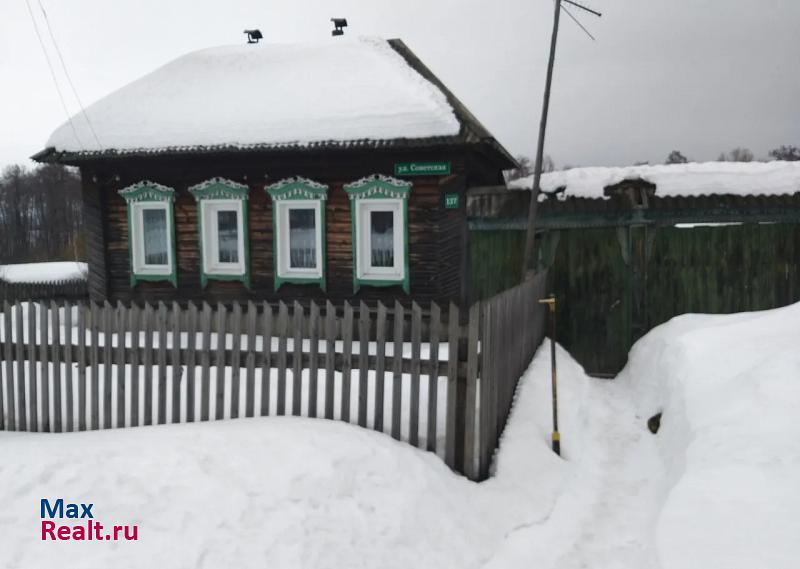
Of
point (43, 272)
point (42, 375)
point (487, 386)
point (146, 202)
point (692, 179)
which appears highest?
point (692, 179)

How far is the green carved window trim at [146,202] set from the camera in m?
11.4

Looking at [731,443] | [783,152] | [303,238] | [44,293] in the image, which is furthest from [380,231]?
[783,152]

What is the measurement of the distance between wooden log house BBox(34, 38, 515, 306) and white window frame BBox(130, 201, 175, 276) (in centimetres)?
2

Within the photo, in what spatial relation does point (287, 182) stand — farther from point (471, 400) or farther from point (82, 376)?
point (471, 400)

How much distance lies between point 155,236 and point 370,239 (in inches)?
177

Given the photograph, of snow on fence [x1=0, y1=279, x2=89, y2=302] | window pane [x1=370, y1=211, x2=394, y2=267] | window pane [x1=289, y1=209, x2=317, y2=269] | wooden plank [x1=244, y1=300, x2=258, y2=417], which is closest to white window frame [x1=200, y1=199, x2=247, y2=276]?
window pane [x1=289, y1=209, x2=317, y2=269]

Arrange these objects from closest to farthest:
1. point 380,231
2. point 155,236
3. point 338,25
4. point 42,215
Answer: point 380,231, point 155,236, point 338,25, point 42,215

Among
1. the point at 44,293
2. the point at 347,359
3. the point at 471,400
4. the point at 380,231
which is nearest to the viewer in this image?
the point at 471,400

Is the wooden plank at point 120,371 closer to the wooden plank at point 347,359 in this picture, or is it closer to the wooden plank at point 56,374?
the wooden plank at point 56,374

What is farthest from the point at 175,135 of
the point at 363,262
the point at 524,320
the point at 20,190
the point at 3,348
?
the point at 20,190

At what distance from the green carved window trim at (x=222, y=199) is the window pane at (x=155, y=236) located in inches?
37.2

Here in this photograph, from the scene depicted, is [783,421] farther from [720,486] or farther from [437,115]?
[437,115]

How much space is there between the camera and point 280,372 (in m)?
5.04

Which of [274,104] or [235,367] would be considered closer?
[235,367]
